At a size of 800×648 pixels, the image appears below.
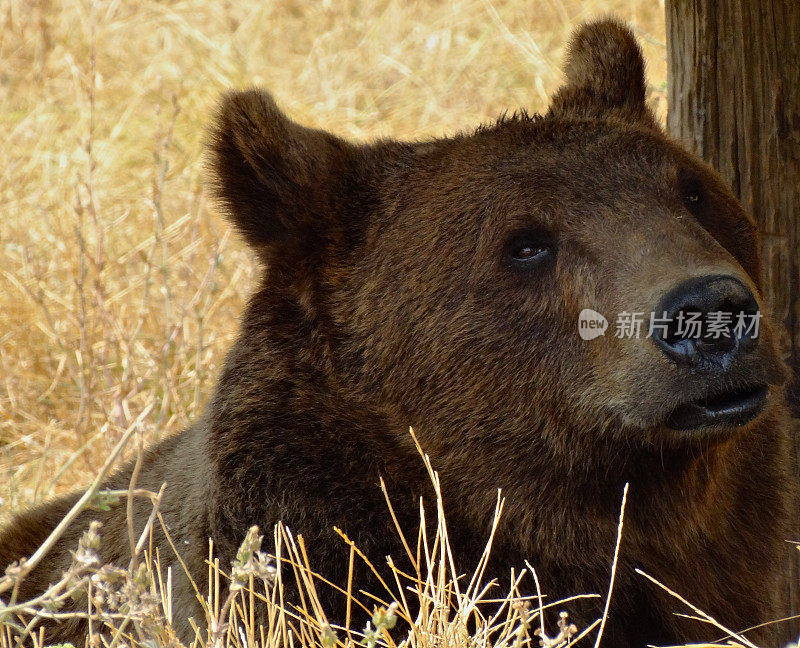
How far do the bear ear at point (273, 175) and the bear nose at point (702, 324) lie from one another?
47.0 inches

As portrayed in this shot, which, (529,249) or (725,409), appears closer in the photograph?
(725,409)

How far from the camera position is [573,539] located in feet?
11.8

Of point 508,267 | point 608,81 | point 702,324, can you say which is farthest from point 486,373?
point 608,81

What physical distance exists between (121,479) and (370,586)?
56.2 inches

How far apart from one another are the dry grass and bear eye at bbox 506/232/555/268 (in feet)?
7.99

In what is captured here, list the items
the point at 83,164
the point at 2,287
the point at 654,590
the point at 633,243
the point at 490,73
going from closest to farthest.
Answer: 1. the point at 633,243
2. the point at 654,590
3. the point at 2,287
4. the point at 83,164
5. the point at 490,73

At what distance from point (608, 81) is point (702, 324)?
4.75 ft

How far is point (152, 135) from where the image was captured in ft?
30.8

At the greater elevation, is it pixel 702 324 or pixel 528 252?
pixel 528 252

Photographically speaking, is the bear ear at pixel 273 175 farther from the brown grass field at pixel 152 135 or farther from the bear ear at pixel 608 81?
the brown grass field at pixel 152 135

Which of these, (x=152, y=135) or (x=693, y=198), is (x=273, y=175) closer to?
(x=693, y=198)

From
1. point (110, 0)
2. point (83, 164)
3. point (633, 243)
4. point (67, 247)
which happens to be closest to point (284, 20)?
point (110, 0)

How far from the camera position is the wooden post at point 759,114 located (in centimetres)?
456

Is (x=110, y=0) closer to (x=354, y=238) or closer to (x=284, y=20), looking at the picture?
(x=284, y=20)
